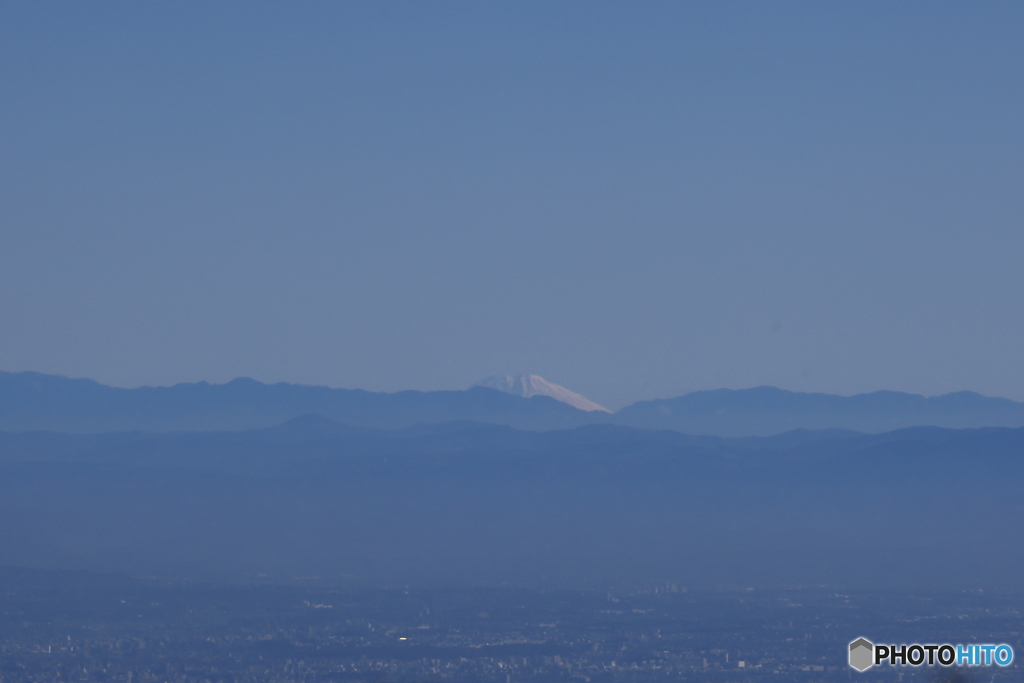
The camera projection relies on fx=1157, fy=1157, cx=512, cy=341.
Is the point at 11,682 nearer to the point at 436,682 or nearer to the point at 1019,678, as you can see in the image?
the point at 436,682

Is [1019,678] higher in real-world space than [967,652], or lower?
lower

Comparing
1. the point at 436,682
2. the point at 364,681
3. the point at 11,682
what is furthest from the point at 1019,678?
the point at 11,682

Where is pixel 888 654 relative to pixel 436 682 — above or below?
above

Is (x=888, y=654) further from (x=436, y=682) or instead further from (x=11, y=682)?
(x=11, y=682)

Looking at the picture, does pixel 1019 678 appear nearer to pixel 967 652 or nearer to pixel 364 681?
pixel 364 681

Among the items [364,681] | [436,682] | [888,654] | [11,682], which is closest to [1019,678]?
[436,682]

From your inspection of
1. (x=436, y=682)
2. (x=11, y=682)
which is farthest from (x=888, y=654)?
(x=11, y=682)

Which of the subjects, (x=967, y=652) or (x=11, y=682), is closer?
(x=967, y=652)

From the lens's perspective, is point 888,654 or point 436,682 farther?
point 436,682
